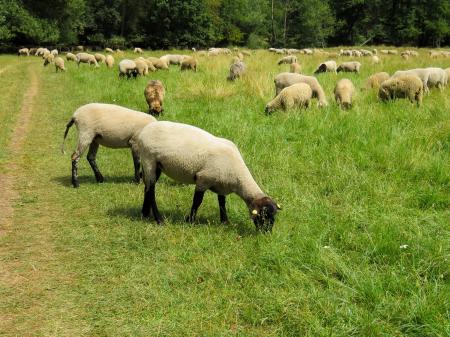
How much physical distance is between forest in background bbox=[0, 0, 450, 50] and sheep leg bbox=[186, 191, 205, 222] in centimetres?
4420

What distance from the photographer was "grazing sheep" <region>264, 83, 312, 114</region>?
11602 millimetres

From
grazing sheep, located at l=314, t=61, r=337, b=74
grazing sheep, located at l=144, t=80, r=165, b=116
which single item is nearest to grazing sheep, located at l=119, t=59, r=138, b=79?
grazing sheep, located at l=144, t=80, r=165, b=116

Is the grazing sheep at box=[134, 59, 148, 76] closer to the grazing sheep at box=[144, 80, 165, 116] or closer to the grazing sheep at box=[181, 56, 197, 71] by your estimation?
the grazing sheep at box=[181, 56, 197, 71]

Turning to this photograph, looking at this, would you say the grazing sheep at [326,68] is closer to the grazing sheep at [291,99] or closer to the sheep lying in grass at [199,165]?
the grazing sheep at [291,99]

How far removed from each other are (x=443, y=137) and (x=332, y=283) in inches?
203

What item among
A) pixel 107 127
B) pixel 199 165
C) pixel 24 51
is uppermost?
pixel 24 51

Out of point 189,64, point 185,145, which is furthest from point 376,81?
point 185,145

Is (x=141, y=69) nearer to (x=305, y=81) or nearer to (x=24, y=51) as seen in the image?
(x=305, y=81)

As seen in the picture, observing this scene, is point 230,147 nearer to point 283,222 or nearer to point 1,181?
point 283,222

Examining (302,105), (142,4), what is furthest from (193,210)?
(142,4)

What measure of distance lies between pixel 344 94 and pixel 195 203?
321 inches

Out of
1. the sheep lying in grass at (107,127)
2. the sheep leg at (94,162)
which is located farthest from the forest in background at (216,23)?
the sheep lying in grass at (107,127)

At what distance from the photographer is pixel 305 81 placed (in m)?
13.6

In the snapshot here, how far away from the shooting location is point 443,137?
823 cm
